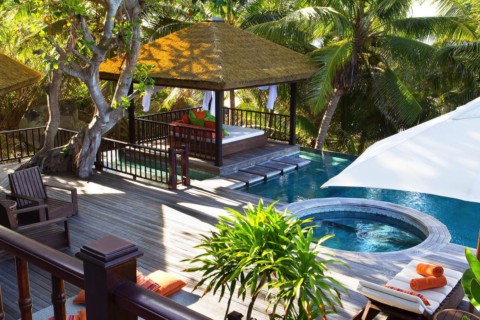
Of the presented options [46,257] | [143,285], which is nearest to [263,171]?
[143,285]

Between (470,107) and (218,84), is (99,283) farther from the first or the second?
(218,84)

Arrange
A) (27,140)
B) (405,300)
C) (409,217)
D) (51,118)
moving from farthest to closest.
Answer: (27,140)
(51,118)
(409,217)
(405,300)

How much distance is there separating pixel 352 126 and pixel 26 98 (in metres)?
11.4

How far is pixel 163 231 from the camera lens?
8148mm

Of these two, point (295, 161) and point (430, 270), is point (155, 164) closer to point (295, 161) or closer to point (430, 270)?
point (295, 161)

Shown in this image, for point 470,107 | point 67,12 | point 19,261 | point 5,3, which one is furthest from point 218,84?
point 19,261

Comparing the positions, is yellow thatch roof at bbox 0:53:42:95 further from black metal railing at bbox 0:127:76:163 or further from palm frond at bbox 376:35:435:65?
palm frond at bbox 376:35:435:65

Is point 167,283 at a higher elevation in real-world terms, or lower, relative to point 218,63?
lower

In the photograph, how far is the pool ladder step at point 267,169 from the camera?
11.5 metres

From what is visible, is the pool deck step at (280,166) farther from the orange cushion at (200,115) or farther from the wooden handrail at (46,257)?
the wooden handrail at (46,257)

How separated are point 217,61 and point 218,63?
0.09 m

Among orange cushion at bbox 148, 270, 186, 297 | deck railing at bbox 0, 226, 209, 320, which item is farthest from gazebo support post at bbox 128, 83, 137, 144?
deck railing at bbox 0, 226, 209, 320

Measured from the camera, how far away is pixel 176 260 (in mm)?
7004

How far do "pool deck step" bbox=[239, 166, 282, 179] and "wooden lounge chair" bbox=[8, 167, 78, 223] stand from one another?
4.50m
